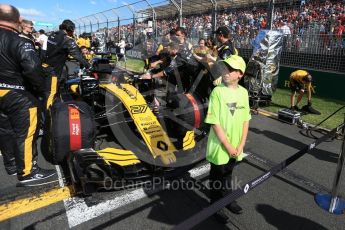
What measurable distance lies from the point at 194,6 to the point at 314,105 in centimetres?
742

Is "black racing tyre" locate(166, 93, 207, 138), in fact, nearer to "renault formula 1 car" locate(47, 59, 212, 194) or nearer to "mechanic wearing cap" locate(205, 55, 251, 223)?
"renault formula 1 car" locate(47, 59, 212, 194)

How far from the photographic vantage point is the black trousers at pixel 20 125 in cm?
329

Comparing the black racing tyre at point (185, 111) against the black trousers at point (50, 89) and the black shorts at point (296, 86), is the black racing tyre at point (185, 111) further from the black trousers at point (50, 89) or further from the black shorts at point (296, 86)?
the black shorts at point (296, 86)

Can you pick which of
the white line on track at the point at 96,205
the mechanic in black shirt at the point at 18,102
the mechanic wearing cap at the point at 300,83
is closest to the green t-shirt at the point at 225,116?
the white line on track at the point at 96,205

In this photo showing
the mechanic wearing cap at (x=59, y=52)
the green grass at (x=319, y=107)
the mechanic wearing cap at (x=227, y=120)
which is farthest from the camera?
the green grass at (x=319, y=107)

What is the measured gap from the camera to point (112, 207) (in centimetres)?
295

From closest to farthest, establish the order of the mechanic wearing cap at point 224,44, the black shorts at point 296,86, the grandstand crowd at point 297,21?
the mechanic wearing cap at point 224,44, the black shorts at point 296,86, the grandstand crowd at point 297,21

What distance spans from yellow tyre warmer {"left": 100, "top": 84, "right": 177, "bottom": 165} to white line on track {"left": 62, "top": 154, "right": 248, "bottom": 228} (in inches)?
17.6

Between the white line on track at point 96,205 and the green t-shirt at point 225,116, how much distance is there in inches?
40.1

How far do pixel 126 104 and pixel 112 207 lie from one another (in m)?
1.47

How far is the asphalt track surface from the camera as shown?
2725 millimetres

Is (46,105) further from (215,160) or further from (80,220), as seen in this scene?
(215,160)

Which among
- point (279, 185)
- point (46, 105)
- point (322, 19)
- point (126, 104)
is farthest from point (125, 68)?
point (322, 19)

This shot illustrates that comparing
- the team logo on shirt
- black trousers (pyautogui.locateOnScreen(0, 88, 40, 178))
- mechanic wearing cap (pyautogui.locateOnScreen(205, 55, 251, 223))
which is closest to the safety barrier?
mechanic wearing cap (pyautogui.locateOnScreen(205, 55, 251, 223))
